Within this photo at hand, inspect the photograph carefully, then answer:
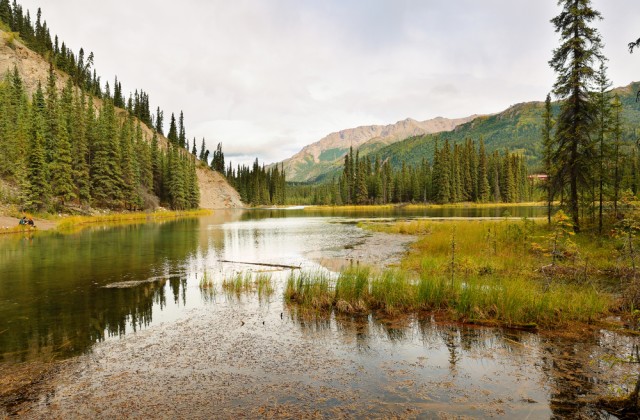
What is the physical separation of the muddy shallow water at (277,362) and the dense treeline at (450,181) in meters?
106

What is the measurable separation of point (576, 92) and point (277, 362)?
28272 mm

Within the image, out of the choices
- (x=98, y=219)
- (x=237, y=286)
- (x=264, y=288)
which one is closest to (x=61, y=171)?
(x=98, y=219)

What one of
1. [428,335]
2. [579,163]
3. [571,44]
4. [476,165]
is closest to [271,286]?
[428,335]

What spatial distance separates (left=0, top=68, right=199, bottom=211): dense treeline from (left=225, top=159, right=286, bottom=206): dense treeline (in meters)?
78.3

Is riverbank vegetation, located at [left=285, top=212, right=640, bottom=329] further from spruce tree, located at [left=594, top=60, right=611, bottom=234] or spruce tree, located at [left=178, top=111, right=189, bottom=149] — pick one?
spruce tree, located at [left=178, top=111, right=189, bottom=149]

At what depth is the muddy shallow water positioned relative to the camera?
668 cm

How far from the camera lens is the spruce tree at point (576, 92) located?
24.7m

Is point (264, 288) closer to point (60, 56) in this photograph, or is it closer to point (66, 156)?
point (66, 156)

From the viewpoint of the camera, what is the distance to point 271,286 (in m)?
16.8

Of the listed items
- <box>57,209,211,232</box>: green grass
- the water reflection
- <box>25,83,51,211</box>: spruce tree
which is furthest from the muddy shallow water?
<box>25,83,51,211</box>: spruce tree

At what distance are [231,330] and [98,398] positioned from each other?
4.56m

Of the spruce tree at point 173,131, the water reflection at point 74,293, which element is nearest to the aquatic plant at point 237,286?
the water reflection at point 74,293

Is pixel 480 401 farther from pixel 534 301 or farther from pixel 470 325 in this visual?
pixel 534 301

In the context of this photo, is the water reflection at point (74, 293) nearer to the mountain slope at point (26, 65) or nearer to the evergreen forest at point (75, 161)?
the evergreen forest at point (75, 161)
